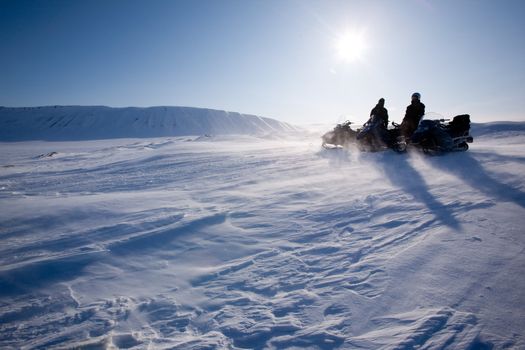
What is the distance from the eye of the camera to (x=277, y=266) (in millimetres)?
3123

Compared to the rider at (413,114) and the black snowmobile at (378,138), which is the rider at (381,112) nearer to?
the black snowmobile at (378,138)

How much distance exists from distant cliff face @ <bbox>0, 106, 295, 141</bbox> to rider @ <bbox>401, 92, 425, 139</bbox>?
60.4m

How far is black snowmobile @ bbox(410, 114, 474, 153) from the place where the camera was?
302 inches

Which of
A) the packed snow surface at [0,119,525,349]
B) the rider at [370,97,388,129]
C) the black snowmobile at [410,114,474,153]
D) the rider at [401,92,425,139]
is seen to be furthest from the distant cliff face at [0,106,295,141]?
the packed snow surface at [0,119,525,349]

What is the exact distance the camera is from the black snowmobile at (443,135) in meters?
7.67

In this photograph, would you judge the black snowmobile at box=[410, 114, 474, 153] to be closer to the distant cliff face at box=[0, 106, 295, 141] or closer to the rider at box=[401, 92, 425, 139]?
the rider at box=[401, 92, 425, 139]

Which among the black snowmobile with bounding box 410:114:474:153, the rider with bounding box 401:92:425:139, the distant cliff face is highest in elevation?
the distant cliff face

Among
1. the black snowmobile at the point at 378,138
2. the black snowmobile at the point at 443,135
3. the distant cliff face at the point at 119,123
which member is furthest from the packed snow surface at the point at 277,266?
the distant cliff face at the point at 119,123

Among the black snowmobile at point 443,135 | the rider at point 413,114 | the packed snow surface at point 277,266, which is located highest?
the rider at point 413,114

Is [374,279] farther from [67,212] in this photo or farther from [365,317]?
[67,212]

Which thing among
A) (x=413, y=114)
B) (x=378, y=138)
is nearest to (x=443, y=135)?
(x=413, y=114)

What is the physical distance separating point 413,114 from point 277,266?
7643mm

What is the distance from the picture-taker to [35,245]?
3.80 meters

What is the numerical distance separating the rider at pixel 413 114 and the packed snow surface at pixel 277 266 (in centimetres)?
295
